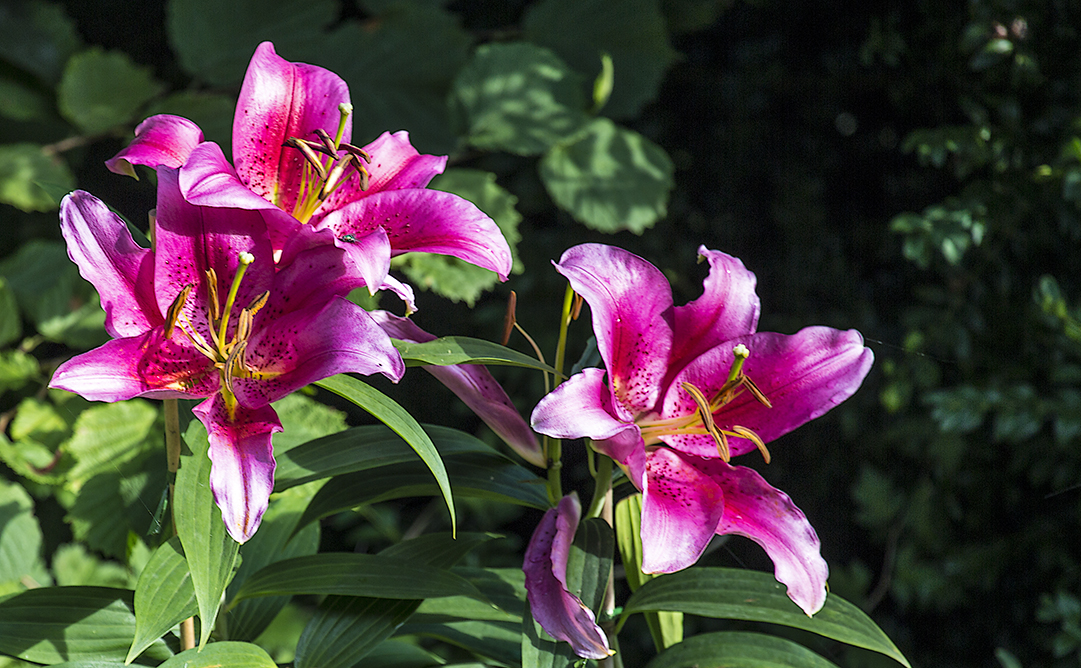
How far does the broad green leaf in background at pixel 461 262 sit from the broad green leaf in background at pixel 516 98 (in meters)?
0.08

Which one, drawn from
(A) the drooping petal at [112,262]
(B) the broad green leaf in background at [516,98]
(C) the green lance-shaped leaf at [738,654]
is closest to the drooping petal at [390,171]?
(A) the drooping petal at [112,262]

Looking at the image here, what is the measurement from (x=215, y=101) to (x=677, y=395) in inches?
33.5

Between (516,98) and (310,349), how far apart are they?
84 cm

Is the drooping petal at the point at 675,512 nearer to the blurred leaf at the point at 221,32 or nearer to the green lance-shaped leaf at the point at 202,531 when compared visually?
the green lance-shaped leaf at the point at 202,531

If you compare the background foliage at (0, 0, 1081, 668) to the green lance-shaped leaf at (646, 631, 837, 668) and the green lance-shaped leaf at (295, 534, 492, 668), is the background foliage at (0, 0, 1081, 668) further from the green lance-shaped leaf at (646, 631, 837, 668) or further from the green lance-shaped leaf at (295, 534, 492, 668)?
the green lance-shaped leaf at (646, 631, 837, 668)

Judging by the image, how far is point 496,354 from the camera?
445mm

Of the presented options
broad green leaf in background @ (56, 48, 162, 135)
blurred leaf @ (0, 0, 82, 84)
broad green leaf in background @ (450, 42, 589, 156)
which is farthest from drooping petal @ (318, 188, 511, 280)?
blurred leaf @ (0, 0, 82, 84)

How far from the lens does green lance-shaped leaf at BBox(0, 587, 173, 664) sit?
47 centimetres

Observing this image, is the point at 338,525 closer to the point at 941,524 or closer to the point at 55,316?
the point at 55,316

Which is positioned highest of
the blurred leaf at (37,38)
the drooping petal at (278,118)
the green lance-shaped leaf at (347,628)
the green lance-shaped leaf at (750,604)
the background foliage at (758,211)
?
the drooping petal at (278,118)

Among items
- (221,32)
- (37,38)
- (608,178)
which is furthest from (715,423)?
(37,38)

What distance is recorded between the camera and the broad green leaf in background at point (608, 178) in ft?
3.89

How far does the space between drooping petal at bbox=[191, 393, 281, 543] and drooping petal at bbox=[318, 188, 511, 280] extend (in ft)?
0.35

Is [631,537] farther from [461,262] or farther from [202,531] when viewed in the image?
[461,262]
